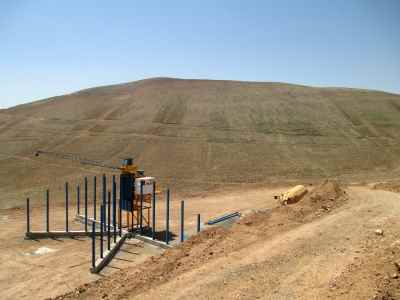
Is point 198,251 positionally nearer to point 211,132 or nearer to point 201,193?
point 201,193

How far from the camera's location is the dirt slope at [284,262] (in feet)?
28.2

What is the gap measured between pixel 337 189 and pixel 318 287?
32.9 ft

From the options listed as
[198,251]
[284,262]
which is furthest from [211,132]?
[284,262]

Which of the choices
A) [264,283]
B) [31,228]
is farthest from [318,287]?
[31,228]

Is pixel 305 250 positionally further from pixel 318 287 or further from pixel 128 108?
pixel 128 108

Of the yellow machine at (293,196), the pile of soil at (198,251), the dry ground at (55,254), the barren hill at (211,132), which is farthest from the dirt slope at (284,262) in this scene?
the barren hill at (211,132)

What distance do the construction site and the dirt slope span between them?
5cm

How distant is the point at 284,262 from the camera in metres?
10.1

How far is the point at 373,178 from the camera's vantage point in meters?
36.4

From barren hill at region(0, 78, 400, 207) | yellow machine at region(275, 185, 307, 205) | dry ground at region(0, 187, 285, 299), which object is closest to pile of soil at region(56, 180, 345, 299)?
dry ground at region(0, 187, 285, 299)

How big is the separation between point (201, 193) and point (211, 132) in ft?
59.0

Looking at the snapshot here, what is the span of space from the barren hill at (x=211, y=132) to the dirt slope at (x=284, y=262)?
21.8 m

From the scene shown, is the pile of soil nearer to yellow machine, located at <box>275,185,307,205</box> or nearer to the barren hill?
yellow machine, located at <box>275,185,307,205</box>

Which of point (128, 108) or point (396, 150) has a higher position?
point (128, 108)
